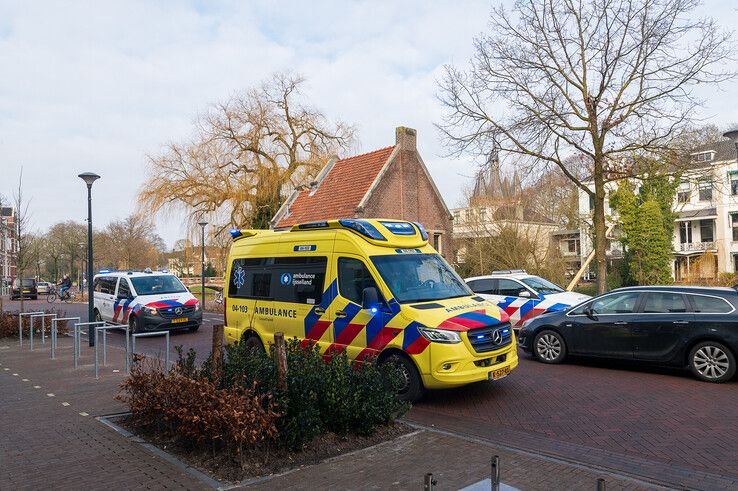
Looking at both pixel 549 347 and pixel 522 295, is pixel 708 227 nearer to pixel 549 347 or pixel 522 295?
pixel 522 295

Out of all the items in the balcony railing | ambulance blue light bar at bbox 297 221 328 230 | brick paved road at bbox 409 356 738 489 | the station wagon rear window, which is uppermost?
the balcony railing

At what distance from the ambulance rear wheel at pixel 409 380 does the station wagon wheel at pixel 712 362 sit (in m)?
4.50

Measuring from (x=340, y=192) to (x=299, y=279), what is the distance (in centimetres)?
1830

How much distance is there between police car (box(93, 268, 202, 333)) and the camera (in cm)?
1562

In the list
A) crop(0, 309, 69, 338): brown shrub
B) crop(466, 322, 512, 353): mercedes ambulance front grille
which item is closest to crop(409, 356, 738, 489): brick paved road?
crop(466, 322, 512, 353): mercedes ambulance front grille

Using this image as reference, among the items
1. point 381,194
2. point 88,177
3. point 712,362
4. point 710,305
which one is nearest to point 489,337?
point 712,362

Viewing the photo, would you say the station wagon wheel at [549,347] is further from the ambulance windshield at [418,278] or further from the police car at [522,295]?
the ambulance windshield at [418,278]

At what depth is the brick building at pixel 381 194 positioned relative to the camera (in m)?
25.4

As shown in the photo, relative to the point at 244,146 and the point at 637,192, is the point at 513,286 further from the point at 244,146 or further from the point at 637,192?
the point at 637,192

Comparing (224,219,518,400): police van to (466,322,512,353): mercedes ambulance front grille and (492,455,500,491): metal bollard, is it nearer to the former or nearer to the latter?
(466,322,512,353): mercedes ambulance front grille

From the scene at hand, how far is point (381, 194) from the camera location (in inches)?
1004

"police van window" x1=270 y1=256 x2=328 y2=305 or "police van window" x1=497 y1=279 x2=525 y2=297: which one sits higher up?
"police van window" x1=270 y1=256 x2=328 y2=305

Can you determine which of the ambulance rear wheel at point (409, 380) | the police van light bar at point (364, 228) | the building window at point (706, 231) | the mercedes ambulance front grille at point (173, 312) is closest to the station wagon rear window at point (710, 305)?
the ambulance rear wheel at point (409, 380)

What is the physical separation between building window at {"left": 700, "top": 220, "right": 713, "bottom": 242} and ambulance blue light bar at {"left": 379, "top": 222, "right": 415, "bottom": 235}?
4560 cm
